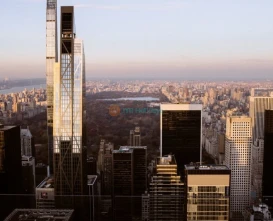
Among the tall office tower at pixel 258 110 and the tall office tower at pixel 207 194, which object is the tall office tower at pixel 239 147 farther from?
the tall office tower at pixel 207 194

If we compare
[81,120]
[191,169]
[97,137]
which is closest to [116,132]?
[97,137]

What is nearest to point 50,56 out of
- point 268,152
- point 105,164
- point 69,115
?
point 69,115

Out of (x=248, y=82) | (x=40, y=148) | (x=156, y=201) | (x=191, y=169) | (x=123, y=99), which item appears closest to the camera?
(x=191, y=169)

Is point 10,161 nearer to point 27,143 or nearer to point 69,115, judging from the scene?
point 27,143

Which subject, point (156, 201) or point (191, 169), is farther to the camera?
point (156, 201)

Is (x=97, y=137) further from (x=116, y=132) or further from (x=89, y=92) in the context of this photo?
(x=89, y=92)

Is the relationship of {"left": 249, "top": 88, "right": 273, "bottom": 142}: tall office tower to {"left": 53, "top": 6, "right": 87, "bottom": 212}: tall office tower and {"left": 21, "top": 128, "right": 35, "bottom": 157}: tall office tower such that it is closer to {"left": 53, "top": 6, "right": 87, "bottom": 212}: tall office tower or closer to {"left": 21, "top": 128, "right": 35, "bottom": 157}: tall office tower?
{"left": 53, "top": 6, "right": 87, "bottom": 212}: tall office tower
